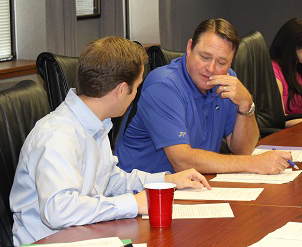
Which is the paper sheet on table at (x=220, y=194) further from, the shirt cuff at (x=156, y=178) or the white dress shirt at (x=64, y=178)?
the white dress shirt at (x=64, y=178)

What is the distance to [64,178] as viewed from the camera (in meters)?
1.88

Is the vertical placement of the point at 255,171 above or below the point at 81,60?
below

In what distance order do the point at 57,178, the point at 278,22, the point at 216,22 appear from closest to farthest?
1. the point at 57,178
2. the point at 216,22
3. the point at 278,22

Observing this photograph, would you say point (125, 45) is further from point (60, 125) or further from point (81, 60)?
point (60, 125)

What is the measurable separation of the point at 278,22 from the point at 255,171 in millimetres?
5975

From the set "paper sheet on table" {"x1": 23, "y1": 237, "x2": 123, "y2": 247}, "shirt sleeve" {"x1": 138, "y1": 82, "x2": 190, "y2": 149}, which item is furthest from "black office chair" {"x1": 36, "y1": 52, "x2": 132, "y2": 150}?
"paper sheet on table" {"x1": 23, "y1": 237, "x2": 123, "y2": 247}

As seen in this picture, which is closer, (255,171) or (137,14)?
(255,171)

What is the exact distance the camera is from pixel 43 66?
2699mm

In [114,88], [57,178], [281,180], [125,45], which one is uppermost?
[125,45]

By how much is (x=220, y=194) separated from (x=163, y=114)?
621mm

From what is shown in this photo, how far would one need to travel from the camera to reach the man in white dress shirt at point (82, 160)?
189 cm

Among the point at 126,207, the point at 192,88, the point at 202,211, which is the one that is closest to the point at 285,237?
the point at 202,211

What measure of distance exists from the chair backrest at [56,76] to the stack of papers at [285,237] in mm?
1145

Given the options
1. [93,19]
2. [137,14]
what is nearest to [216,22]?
[93,19]
